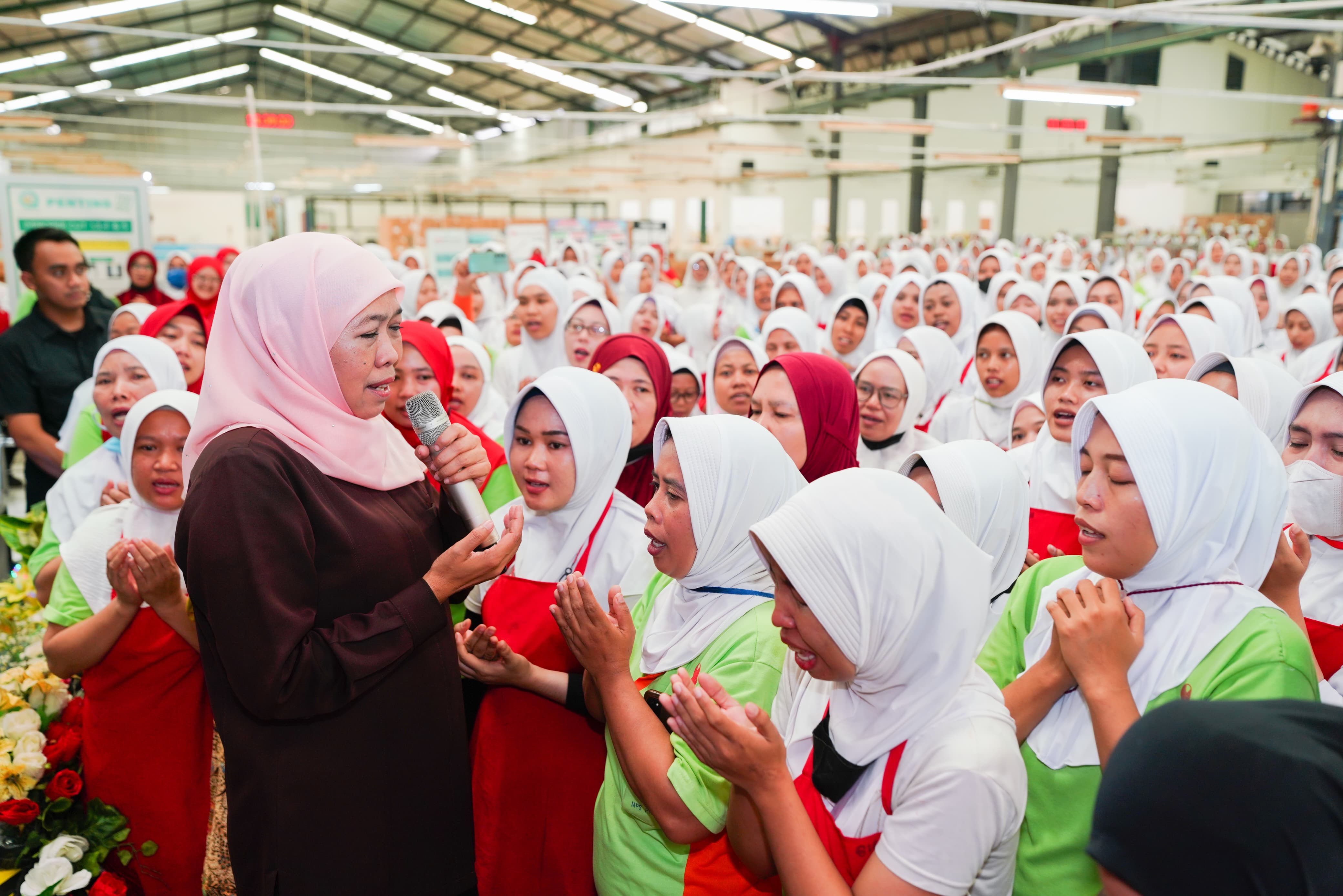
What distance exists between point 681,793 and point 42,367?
12.8 feet

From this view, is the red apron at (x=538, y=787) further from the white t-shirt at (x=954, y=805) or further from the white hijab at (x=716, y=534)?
the white t-shirt at (x=954, y=805)

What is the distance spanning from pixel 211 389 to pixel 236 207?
28.8 meters

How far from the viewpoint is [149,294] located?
22.7ft

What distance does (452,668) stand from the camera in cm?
174

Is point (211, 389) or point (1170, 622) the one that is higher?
point (211, 389)

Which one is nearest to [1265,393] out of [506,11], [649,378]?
[649,378]

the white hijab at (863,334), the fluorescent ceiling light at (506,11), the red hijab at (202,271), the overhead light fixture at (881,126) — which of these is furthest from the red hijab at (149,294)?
the fluorescent ceiling light at (506,11)

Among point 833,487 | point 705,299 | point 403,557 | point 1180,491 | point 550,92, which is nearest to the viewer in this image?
point 833,487

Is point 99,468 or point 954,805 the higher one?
point 99,468

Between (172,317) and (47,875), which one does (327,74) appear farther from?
(47,875)

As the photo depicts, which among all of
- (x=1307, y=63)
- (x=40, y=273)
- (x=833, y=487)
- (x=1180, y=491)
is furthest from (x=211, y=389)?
(x=1307, y=63)

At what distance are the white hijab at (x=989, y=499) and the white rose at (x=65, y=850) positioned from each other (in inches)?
85.8

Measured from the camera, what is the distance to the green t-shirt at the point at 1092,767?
1.31 metres

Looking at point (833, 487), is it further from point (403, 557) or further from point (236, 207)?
point (236, 207)
